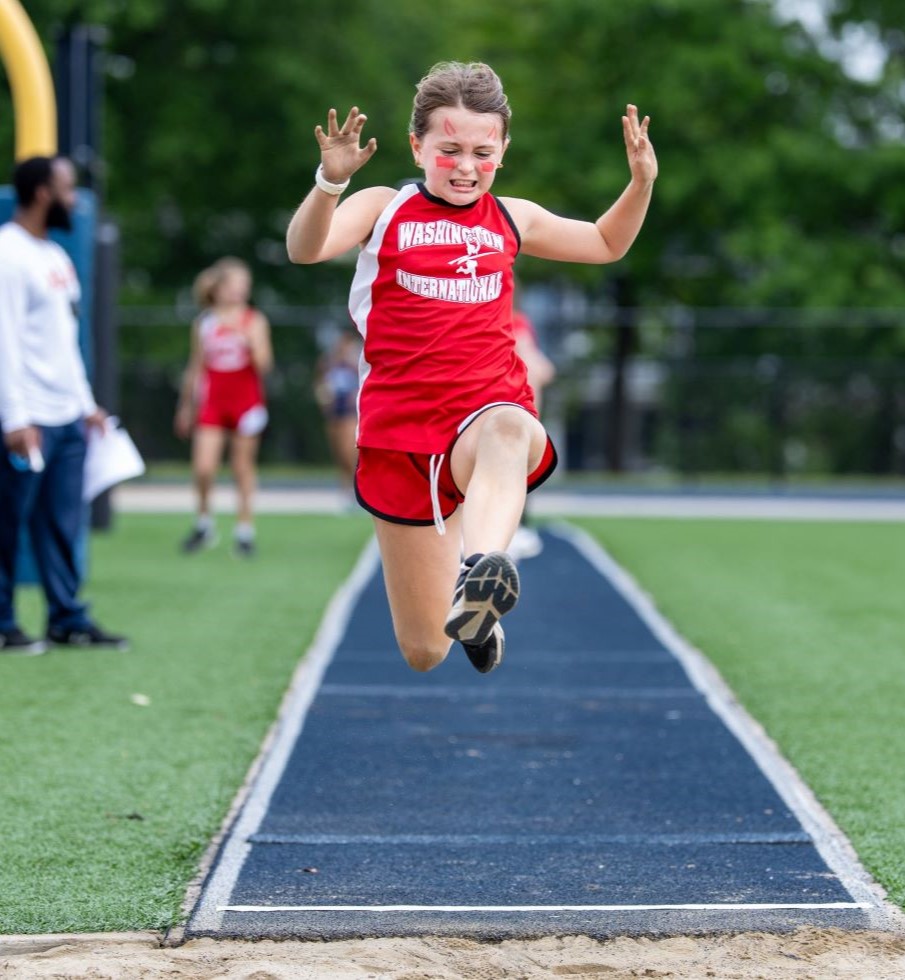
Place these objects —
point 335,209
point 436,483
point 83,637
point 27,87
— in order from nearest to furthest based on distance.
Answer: point 335,209 < point 436,483 < point 83,637 < point 27,87

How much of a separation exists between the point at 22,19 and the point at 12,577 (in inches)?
183

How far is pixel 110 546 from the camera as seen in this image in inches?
575

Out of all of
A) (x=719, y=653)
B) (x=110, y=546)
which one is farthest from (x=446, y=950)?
(x=110, y=546)

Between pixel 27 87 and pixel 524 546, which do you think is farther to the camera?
pixel 524 546

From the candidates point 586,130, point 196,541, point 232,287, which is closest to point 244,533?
point 196,541

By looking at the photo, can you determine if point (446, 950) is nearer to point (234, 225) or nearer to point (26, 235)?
point (26, 235)

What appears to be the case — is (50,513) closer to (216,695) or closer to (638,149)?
(216,695)

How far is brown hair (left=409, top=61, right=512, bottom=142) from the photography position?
4.89m

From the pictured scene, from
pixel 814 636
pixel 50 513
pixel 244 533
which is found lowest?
pixel 244 533

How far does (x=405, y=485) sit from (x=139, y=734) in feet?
6.64

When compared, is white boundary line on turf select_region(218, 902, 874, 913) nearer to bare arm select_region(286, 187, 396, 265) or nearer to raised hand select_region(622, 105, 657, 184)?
bare arm select_region(286, 187, 396, 265)

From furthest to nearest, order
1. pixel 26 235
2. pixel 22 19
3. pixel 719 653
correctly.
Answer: pixel 22 19
pixel 719 653
pixel 26 235

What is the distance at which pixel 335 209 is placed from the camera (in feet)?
15.8

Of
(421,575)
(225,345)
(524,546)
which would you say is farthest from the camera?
(225,345)
